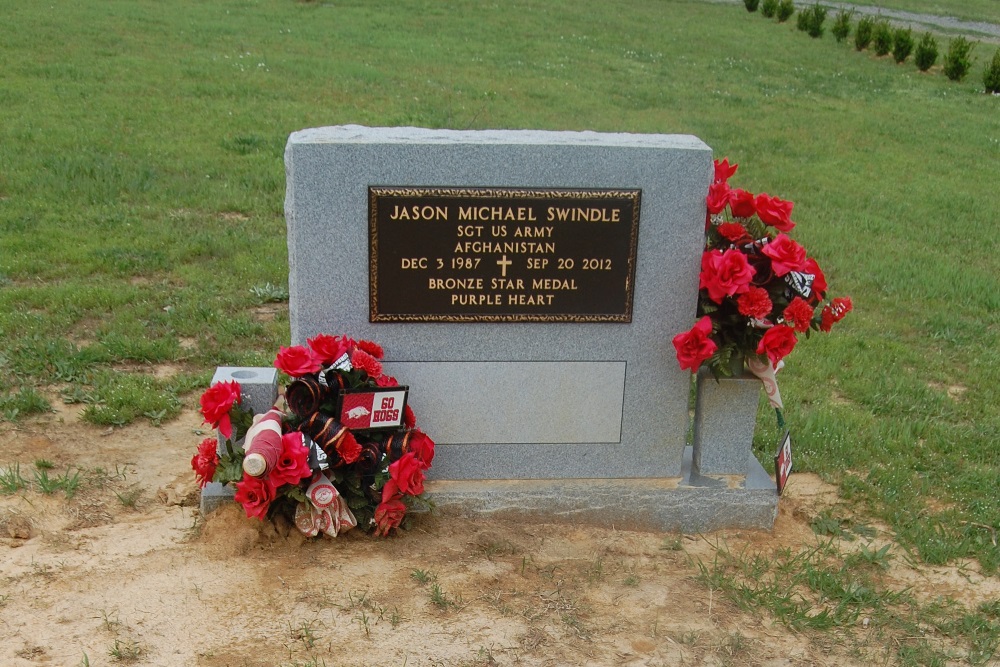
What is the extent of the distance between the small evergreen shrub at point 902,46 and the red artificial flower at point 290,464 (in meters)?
18.3

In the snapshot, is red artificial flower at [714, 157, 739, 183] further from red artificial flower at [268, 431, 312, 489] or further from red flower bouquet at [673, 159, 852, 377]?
red artificial flower at [268, 431, 312, 489]

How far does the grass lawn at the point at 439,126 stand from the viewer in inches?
216

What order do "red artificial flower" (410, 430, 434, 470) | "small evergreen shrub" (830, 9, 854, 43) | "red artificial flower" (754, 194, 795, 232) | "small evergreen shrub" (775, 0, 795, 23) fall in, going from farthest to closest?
"small evergreen shrub" (775, 0, 795, 23)
"small evergreen shrub" (830, 9, 854, 43)
"red artificial flower" (754, 194, 795, 232)
"red artificial flower" (410, 430, 434, 470)

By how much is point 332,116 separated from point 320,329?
751 cm

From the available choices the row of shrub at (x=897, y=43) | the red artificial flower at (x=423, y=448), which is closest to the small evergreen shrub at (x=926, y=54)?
the row of shrub at (x=897, y=43)

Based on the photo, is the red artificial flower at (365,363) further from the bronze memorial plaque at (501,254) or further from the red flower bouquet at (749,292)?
the red flower bouquet at (749,292)

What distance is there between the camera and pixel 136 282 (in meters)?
6.88

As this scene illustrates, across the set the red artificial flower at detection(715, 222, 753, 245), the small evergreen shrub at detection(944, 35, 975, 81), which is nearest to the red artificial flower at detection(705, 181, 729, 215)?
the red artificial flower at detection(715, 222, 753, 245)

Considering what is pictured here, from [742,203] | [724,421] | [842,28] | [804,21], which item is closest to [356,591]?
[724,421]

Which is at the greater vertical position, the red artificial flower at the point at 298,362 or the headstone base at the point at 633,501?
the red artificial flower at the point at 298,362

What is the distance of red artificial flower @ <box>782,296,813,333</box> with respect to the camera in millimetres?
4145

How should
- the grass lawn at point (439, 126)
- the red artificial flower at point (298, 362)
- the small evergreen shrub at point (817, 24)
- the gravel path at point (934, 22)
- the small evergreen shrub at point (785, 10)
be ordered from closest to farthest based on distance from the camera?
the red artificial flower at point (298, 362) → the grass lawn at point (439, 126) → the small evergreen shrub at point (817, 24) → the small evergreen shrub at point (785, 10) → the gravel path at point (934, 22)

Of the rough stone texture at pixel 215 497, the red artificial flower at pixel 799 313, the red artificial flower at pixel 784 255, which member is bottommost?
the rough stone texture at pixel 215 497

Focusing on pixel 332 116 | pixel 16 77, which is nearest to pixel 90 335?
pixel 332 116
